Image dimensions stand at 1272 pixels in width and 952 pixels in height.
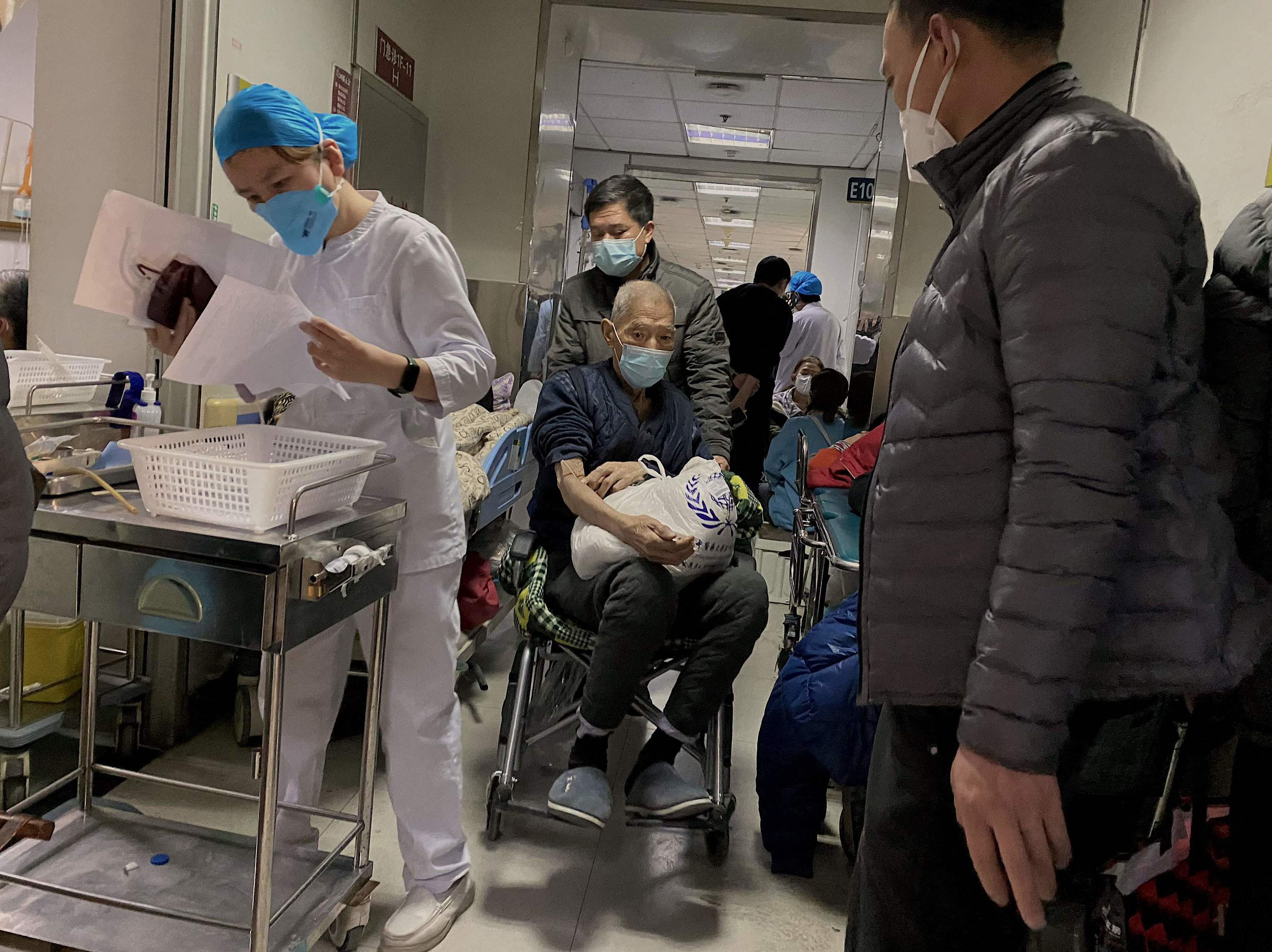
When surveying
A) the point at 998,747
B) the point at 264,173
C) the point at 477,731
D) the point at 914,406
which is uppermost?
the point at 264,173

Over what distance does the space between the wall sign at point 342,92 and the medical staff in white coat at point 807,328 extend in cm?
354

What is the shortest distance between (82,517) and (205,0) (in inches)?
66.1

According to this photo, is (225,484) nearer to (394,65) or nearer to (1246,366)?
(1246,366)

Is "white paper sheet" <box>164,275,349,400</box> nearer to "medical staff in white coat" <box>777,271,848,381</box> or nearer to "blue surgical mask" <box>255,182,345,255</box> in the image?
"blue surgical mask" <box>255,182,345,255</box>

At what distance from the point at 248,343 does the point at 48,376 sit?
86cm

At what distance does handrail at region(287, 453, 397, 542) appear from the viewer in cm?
150

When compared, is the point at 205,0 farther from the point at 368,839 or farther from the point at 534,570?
the point at 368,839

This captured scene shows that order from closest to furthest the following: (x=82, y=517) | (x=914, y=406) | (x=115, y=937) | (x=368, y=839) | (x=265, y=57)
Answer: (x=914, y=406), (x=82, y=517), (x=115, y=937), (x=368, y=839), (x=265, y=57)

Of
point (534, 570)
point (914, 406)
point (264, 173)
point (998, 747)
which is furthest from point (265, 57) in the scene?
point (998, 747)

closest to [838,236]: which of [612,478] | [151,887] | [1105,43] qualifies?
[1105,43]

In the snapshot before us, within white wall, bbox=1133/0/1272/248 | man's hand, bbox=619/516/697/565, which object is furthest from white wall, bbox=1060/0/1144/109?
man's hand, bbox=619/516/697/565

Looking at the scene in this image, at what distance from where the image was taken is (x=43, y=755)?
2.46 meters

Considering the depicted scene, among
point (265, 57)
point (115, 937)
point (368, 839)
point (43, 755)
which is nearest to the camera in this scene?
point (115, 937)

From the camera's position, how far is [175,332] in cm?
175
